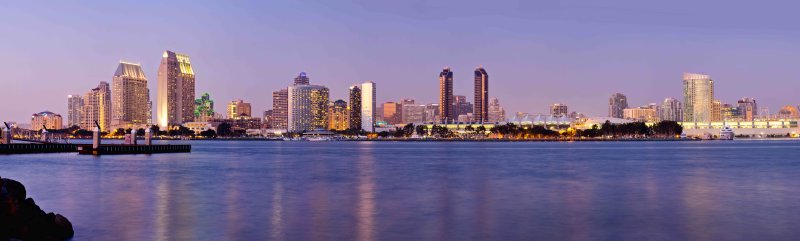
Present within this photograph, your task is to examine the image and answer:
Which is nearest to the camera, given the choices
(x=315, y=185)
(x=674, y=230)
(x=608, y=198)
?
(x=674, y=230)

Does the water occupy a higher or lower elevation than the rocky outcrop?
lower

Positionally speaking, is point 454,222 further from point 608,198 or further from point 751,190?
point 751,190

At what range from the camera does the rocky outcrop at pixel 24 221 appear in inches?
835

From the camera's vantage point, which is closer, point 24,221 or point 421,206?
point 24,221

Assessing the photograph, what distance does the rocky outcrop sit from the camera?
2122 cm

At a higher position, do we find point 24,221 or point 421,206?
point 24,221

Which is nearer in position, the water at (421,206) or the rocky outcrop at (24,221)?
the rocky outcrop at (24,221)

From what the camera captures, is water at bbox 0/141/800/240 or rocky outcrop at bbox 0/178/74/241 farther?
water at bbox 0/141/800/240

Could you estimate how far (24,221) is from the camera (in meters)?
21.9

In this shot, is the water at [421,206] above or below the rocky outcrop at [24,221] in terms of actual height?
below

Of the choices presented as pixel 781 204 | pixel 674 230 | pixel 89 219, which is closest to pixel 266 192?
A: pixel 89 219

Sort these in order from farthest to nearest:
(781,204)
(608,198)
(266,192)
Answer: (266,192) < (608,198) < (781,204)

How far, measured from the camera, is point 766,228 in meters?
26.2

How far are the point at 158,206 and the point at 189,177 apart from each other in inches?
841
